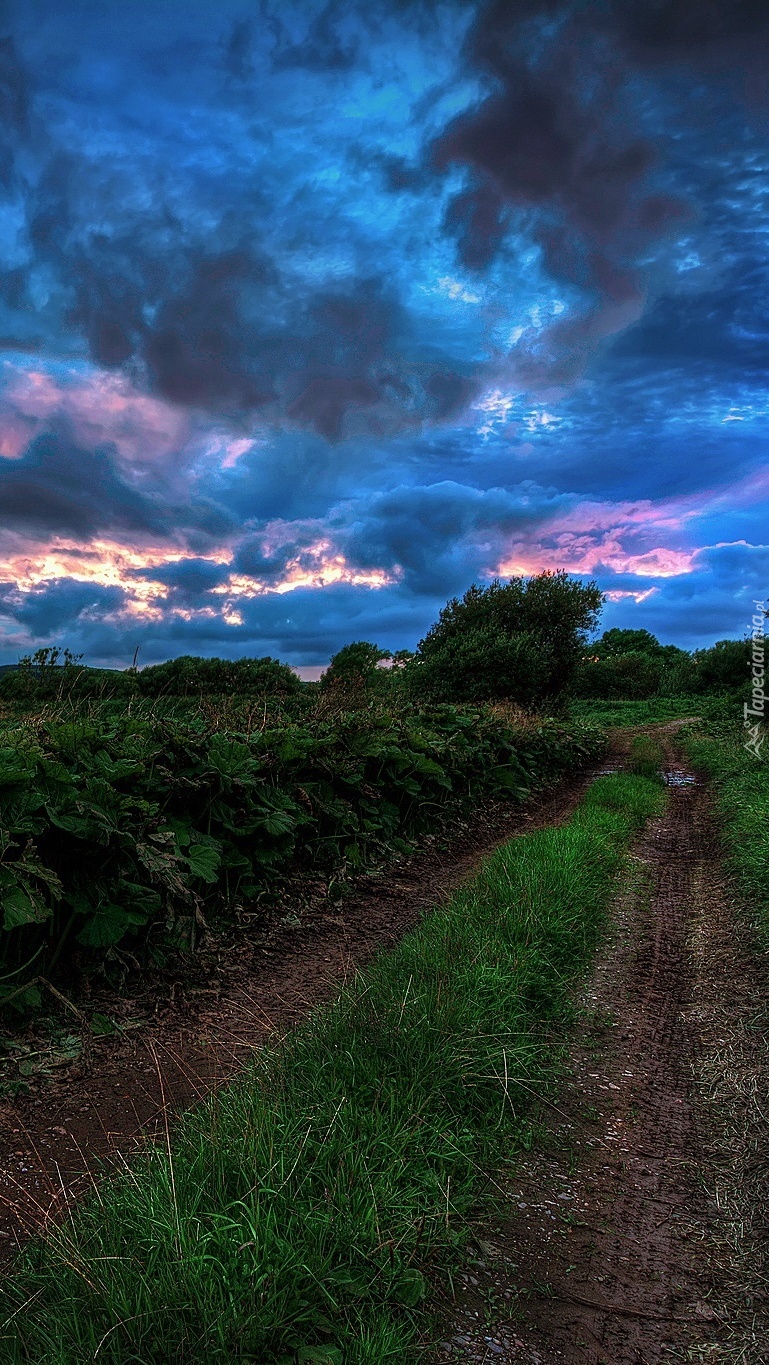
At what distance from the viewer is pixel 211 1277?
182 cm

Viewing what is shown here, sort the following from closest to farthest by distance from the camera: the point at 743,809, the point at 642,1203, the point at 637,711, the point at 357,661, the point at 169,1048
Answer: the point at 642,1203 → the point at 169,1048 → the point at 743,809 → the point at 357,661 → the point at 637,711

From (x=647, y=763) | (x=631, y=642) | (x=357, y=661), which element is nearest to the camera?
(x=647, y=763)

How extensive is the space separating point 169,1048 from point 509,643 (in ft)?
53.7

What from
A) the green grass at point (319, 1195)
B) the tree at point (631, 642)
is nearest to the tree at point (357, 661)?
the green grass at point (319, 1195)

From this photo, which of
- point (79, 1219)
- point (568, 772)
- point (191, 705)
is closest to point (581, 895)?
point (79, 1219)

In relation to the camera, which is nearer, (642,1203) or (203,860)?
(642,1203)

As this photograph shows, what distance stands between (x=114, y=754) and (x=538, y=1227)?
349cm

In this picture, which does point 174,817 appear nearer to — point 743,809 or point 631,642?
point 743,809

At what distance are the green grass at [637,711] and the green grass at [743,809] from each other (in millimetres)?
10407

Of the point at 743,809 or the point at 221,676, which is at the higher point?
the point at 221,676

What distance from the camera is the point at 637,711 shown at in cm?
3083

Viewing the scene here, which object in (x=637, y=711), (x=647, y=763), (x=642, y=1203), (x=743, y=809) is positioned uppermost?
(x=637, y=711)

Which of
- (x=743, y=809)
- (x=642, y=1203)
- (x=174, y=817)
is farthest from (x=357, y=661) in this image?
(x=642, y=1203)

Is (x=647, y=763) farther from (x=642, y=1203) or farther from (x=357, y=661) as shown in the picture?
(x=642, y=1203)
